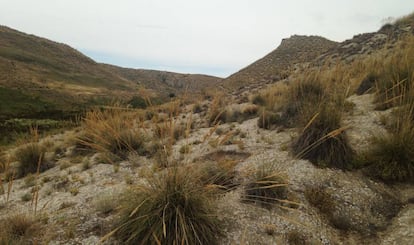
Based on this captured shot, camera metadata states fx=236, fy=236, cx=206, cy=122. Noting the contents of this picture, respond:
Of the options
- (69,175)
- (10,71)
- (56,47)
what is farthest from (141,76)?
(69,175)

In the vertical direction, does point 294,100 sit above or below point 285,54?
below

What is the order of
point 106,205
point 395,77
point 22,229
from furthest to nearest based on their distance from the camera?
point 395,77
point 106,205
point 22,229

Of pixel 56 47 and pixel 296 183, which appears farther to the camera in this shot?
pixel 56 47

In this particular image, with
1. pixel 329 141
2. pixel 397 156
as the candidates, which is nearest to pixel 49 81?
pixel 329 141

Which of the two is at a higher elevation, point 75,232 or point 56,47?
point 56,47

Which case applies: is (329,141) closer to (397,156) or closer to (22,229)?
(397,156)

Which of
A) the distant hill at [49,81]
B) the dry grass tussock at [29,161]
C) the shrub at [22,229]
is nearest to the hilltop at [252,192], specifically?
the shrub at [22,229]

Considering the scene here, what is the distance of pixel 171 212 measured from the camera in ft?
7.64

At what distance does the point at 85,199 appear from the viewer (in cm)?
357

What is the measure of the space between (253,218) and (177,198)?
39.9 inches

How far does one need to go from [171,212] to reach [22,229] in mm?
1802

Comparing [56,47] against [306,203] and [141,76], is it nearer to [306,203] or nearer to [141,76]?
[141,76]

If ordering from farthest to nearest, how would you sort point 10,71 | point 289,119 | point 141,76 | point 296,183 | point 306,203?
1. point 141,76
2. point 10,71
3. point 289,119
4. point 296,183
5. point 306,203

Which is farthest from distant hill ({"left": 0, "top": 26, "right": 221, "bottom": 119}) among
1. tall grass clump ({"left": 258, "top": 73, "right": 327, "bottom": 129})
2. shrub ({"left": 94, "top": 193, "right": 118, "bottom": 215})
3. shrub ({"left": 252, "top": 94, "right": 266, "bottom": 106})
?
shrub ({"left": 94, "top": 193, "right": 118, "bottom": 215})
